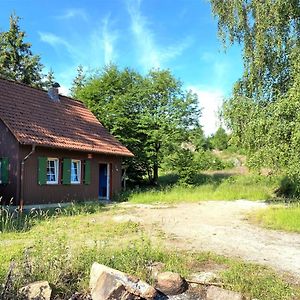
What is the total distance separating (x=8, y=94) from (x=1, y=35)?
2033cm

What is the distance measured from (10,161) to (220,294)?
42.9 ft

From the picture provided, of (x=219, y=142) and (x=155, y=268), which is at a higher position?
(x=219, y=142)

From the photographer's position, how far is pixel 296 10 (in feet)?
53.0

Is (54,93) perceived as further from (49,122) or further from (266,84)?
(266,84)

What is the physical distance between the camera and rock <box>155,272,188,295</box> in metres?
6.67

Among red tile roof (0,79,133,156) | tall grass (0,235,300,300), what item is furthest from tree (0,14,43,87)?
tall grass (0,235,300,300)

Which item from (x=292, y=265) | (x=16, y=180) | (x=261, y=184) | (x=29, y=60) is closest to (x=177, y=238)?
(x=292, y=265)

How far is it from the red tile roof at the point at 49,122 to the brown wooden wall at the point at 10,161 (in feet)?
1.63

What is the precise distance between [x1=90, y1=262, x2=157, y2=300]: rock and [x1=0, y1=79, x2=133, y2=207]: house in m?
11.1

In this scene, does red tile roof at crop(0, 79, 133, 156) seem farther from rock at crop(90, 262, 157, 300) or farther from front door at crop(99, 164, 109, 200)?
rock at crop(90, 262, 157, 300)

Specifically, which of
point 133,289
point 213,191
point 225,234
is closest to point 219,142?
point 213,191

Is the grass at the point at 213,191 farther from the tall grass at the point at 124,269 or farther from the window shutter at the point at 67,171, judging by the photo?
the tall grass at the point at 124,269

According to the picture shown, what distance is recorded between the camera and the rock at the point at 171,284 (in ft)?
21.9

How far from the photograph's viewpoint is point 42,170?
1814cm
